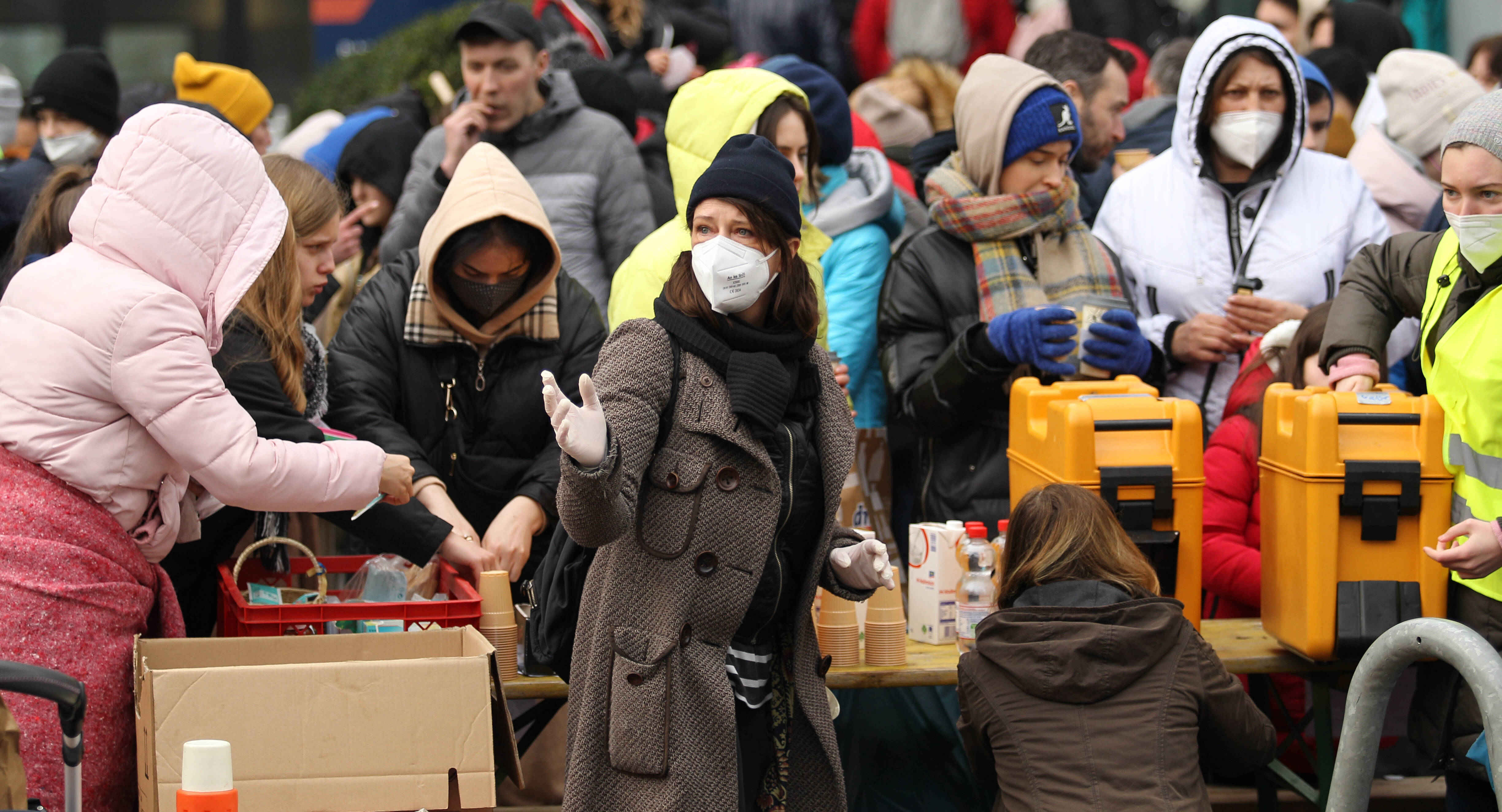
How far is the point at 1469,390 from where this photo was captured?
3193mm

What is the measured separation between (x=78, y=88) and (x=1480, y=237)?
16.2 feet

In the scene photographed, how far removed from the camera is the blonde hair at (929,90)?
256 inches

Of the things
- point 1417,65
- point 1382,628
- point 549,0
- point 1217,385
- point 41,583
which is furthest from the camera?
point 549,0

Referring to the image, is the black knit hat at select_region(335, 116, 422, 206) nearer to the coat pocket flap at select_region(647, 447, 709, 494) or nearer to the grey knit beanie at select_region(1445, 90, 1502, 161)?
the coat pocket flap at select_region(647, 447, 709, 494)

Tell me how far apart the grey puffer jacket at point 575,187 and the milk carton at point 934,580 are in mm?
1687

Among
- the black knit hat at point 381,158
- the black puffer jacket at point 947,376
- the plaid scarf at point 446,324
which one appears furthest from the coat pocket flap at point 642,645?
the black knit hat at point 381,158

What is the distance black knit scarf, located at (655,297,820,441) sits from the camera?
8.85 ft

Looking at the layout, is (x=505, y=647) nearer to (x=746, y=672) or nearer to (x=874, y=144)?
(x=746, y=672)

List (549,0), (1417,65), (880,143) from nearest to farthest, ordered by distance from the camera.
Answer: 1. (1417,65)
2. (880,143)
3. (549,0)

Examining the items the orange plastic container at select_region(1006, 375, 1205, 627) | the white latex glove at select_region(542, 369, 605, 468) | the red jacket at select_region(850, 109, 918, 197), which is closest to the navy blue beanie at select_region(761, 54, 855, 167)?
the red jacket at select_region(850, 109, 918, 197)

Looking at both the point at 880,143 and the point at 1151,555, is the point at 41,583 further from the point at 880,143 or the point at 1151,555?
the point at 880,143

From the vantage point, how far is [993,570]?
3.59m

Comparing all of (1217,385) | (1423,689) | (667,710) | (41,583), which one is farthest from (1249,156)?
(41,583)

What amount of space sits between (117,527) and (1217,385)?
316 centimetres
